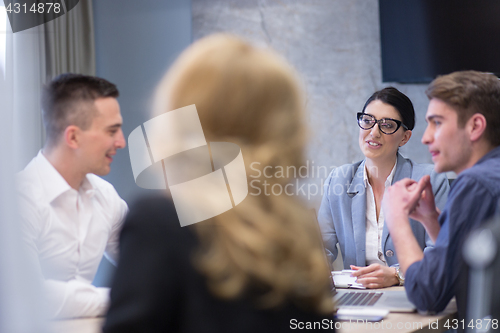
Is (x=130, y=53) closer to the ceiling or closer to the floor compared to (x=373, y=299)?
closer to the ceiling

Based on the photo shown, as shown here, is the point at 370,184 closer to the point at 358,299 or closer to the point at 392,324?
the point at 358,299

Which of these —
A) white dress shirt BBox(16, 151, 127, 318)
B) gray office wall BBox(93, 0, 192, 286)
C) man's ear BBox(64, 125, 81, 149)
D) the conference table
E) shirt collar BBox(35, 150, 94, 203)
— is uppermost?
gray office wall BBox(93, 0, 192, 286)

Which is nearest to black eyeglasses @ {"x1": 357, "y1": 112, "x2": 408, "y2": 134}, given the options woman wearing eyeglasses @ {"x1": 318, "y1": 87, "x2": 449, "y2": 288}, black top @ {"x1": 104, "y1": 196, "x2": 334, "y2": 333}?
woman wearing eyeglasses @ {"x1": 318, "y1": 87, "x2": 449, "y2": 288}

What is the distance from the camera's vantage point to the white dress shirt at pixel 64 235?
0.63 m

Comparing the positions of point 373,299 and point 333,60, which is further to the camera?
point 333,60

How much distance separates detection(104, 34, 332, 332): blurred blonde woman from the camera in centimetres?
43

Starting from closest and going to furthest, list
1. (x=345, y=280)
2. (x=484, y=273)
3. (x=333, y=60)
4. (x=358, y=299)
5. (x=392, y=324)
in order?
1. (x=484, y=273)
2. (x=392, y=324)
3. (x=358, y=299)
4. (x=345, y=280)
5. (x=333, y=60)

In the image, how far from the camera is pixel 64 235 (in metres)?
0.66

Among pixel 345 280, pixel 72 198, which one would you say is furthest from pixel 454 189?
pixel 72 198

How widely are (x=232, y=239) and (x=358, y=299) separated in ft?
1.54

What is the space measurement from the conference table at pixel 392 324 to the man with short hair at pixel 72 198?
17mm

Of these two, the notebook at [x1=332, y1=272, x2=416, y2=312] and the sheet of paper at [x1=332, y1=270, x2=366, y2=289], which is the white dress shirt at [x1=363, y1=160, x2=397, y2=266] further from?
the notebook at [x1=332, y1=272, x2=416, y2=312]

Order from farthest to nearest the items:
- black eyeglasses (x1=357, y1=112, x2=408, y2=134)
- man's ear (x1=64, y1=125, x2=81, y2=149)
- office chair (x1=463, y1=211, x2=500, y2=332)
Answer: black eyeglasses (x1=357, y1=112, x2=408, y2=134) → man's ear (x1=64, y1=125, x2=81, y2=149) → office chair (x1=463, y1=211, x2=500, y2=332)

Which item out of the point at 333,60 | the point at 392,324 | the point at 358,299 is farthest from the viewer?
the point at 333,60
